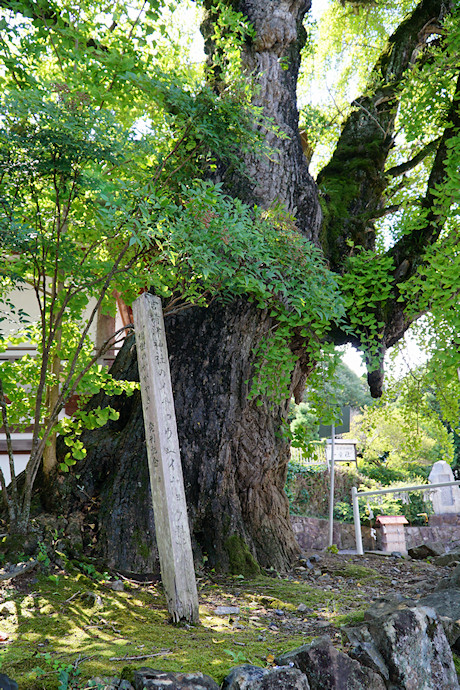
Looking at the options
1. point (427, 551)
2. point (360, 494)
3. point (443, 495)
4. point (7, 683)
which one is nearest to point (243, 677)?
point (7, 683)

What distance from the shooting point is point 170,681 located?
6.62 feet

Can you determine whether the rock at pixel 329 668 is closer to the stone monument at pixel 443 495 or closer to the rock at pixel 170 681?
the rock at pixel 170 681

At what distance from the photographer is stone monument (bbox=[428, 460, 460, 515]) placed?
15.1 metres

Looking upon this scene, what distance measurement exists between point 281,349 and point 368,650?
2.76 meters

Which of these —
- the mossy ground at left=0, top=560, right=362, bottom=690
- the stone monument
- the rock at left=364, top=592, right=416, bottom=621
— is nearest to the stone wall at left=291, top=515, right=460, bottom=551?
the stone monument

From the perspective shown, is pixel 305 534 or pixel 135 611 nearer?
pixel 135 611

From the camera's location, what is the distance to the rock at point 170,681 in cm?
199

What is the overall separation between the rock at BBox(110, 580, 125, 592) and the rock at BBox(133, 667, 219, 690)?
63.6 inches

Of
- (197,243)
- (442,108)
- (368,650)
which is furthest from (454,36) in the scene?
(368,650)

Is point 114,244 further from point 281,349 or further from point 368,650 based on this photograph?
point 368,650

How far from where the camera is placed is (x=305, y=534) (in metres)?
14.3

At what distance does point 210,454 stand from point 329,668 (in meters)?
2.61

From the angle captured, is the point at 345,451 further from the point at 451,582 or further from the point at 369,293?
the point at 451,582

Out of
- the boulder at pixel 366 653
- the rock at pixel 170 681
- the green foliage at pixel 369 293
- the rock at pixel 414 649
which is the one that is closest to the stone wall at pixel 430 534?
the green foliage at pixel 369 293
